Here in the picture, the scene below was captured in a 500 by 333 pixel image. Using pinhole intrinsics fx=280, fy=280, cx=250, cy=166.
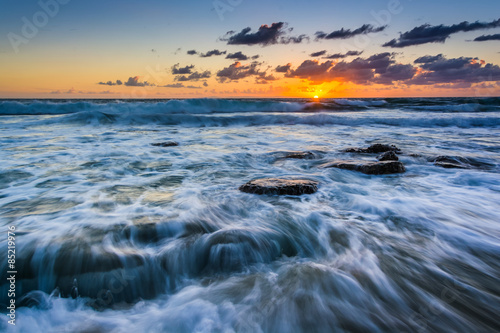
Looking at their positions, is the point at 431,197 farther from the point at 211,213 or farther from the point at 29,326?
the point at 29,326

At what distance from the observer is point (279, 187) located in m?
4.34

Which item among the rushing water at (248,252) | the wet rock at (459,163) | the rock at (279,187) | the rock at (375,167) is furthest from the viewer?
the wet rock at (459,163)

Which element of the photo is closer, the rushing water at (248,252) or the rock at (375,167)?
the rushing water at (248,252)

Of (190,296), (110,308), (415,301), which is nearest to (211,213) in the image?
(190,296)

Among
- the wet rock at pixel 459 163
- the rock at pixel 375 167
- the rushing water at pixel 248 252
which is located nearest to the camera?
the rushing water at pixel 248 252

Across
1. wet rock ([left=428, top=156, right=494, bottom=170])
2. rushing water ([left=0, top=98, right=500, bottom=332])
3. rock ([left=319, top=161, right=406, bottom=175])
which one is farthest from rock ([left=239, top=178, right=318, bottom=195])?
wet rock ([left=428, top=156, right=494, bottom=170])

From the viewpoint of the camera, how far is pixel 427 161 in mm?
6711

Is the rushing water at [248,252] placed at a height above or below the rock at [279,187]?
below

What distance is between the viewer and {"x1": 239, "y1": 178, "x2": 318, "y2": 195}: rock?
432cm

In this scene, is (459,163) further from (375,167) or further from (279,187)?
(279,187)

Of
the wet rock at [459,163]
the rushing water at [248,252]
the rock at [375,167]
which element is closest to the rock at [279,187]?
the rushing water at [248,252]

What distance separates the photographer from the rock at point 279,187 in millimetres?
4320

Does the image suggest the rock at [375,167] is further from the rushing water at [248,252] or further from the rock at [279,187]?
the rock at [279,187]

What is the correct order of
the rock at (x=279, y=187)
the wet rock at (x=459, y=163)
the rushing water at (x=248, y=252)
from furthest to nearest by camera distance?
the wet rock at (x=459, y=163) < the rock at (x=279, y=187) < the rushing water at (x=248, y=252)
